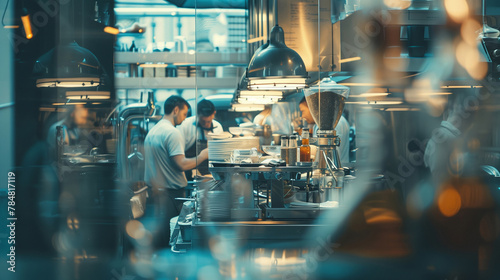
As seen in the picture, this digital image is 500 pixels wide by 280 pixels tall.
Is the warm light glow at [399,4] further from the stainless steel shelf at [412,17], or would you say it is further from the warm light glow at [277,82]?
the warm light glow at [277,82]

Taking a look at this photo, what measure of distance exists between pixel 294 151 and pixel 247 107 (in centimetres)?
61

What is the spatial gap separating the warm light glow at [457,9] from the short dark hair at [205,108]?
1.40 metres

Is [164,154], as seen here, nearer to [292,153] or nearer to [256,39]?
[256,39]

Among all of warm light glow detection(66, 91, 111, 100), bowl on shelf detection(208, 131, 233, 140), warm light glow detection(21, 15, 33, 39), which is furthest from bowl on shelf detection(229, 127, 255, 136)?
warm light glow detection(66, 91, 111, 100)

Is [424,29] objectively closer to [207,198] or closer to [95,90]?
[207,198]

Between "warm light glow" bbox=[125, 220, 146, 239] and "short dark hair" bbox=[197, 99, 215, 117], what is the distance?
208cm

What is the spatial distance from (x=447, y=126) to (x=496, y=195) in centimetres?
46

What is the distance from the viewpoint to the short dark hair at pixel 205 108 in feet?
8.17

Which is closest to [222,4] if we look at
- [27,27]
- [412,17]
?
[412,17]

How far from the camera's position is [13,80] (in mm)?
3113

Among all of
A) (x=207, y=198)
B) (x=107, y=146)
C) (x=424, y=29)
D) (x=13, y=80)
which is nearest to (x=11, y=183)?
(x=13, y=80)

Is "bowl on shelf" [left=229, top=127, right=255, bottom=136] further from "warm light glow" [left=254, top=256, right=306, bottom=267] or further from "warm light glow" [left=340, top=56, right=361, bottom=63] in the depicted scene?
"warm light glow" [left=254, top=256, right=306, bottom=267]

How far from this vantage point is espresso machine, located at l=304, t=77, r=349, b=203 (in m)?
1.96

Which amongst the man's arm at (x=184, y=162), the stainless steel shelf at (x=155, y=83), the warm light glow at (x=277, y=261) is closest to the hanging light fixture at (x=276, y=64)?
the warm light glow at (x=277, y=261)
